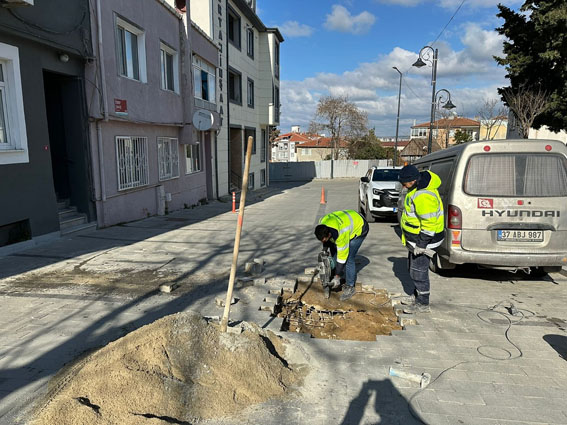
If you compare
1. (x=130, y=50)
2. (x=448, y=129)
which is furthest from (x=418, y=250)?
(x=448, y=129)

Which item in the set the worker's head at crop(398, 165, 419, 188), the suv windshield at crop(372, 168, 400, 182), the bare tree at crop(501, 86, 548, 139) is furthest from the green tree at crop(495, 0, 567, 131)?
the worker's head at crop(398, 165, 419, 188)

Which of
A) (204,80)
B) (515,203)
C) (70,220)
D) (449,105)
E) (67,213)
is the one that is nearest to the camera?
(515,203)

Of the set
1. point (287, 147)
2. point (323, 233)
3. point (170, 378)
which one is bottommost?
point (170, 378)

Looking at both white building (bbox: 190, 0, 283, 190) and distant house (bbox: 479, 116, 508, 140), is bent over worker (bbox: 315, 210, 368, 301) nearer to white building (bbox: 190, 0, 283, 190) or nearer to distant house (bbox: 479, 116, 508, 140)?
white building (bbox: 190, 0, 283, 190)

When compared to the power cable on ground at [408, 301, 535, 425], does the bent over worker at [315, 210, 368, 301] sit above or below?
above

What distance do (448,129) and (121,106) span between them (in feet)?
107

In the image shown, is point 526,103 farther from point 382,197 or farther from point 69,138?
point 69,138

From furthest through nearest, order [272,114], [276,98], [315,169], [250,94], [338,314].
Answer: [315,169] → [276,98] → [272,114] → [250,94] → [338,314]

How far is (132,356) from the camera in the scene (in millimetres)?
3027

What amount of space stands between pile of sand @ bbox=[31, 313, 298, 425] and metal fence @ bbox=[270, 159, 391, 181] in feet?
124

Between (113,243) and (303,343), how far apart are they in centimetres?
575

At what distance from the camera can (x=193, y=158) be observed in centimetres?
1647

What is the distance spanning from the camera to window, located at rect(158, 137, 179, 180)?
43.1 ft

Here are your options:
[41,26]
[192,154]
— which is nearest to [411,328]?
[41,26]
